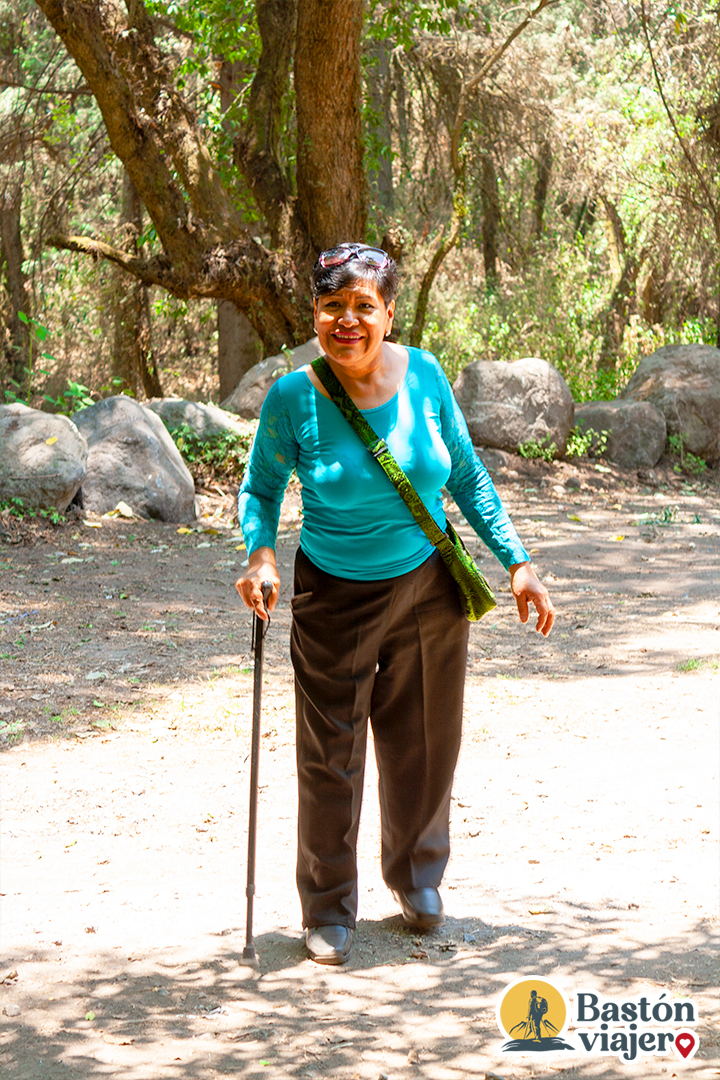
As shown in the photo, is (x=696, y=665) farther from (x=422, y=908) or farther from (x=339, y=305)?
(x=339, y=305)

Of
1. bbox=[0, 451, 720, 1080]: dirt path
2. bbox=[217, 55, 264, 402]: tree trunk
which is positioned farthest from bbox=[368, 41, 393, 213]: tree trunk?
bbox=[0, 451, 720, 1080]: dirt path

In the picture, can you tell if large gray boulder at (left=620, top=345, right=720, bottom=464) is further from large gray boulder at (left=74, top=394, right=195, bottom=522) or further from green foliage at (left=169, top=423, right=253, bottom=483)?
large gray boulder at (left=74, top=394, right=195, bottom=522)

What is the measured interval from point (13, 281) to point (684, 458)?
9.81 m

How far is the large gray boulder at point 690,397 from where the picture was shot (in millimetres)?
13562

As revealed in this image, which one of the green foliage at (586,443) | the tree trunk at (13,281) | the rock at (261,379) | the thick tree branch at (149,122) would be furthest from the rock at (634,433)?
the tree trunk at (13,281)

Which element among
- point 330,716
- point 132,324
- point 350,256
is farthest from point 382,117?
Result: point 330,716

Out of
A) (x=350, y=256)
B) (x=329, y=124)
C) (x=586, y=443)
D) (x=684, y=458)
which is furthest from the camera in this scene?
(x=684, y=458)

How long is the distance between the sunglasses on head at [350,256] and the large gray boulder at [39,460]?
7320mm

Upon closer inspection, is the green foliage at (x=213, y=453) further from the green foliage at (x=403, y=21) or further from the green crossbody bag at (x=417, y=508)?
the green crossbody bag at (x=417, y=508)

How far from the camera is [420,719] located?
332 centimetres

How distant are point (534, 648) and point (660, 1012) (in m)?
4.28

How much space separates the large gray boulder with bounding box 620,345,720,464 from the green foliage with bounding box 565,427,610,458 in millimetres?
801

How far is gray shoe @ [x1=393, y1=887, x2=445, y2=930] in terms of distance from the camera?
3.44 meters

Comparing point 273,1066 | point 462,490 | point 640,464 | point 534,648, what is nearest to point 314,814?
point 273,1066
